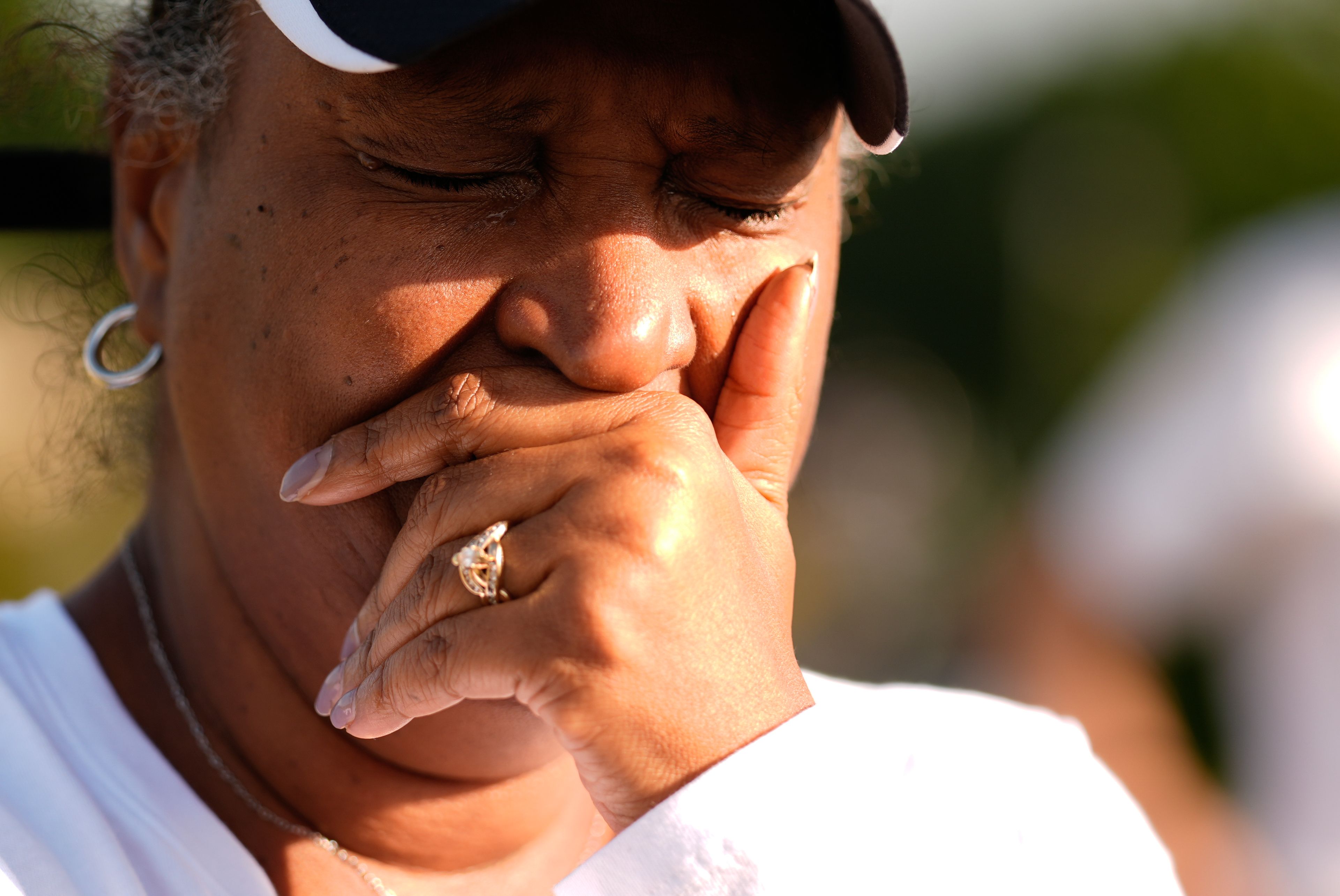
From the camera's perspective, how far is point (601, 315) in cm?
173

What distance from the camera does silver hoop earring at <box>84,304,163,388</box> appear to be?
2.22 meters

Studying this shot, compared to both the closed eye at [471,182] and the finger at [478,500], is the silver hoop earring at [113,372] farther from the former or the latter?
the finger at [478,500]

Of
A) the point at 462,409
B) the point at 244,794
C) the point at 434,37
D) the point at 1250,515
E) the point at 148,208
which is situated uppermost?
the point at 434,37

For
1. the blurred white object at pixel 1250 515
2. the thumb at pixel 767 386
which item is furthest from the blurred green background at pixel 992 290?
the thumb at pixel 767 386

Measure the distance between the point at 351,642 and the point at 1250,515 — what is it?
445 cm

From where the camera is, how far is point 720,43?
6.01ft

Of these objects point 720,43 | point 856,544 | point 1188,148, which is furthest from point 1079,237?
point 720,43

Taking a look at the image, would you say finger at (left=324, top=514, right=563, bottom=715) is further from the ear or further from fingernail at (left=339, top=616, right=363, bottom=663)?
the ear

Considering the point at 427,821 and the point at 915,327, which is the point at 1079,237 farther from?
the point at 427,821

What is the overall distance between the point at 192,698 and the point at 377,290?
90 centimetres

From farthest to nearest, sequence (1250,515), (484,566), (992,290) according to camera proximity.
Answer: (992,290) < (1250,515) < (484,566)

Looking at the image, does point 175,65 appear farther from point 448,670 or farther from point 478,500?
point 448,670

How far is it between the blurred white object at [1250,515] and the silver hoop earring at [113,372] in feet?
14.5

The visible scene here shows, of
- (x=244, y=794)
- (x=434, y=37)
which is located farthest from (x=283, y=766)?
(x=434, y=37)
